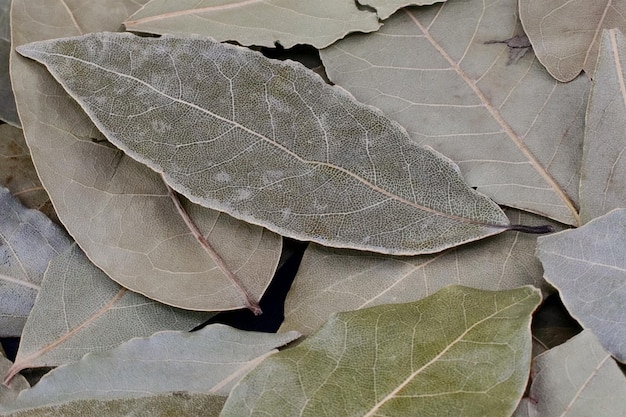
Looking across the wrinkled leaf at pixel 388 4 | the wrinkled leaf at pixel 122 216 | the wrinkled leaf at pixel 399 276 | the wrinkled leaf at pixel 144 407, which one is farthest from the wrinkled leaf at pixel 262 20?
the wrinkled leaf at pixel 144 407

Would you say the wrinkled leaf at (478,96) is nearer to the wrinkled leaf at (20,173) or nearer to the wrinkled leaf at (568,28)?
the wrinkled leaf at (568,28)

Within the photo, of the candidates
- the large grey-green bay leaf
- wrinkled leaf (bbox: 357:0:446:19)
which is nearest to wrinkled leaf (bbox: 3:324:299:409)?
the large grey-green bay leaf

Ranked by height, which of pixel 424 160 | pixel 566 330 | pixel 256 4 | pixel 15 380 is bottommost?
pixel 15 380

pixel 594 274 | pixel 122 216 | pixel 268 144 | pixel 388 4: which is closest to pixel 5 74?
pixel 122 216

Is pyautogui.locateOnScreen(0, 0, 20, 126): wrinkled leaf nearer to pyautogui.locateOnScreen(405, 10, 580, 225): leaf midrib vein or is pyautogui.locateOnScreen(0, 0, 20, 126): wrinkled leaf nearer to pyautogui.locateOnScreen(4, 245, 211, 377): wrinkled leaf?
pyautogui.locateOnScreen(4, 245, 211, 377): wrinkled leaf

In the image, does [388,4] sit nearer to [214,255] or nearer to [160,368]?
[214,255]

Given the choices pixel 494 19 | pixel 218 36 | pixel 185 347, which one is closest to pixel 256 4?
pixel 218 36

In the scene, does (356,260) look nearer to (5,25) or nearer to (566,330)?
(566,330)
